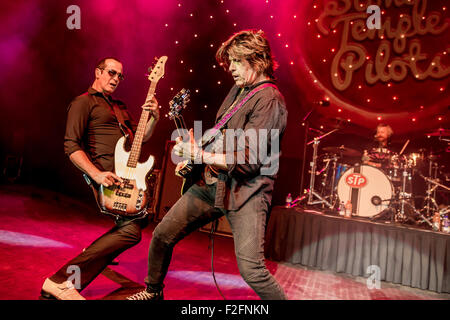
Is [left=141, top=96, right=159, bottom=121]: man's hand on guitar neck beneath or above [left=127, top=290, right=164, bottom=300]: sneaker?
above

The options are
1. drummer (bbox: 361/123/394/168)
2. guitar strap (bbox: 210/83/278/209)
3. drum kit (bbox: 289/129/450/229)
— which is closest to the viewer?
guitar strap (bbox: 210/83/278/209)

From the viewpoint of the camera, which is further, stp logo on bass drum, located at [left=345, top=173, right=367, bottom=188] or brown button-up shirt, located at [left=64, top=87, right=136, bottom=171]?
stp logo on bass drum, located at [left=345, top=173, right=367, bottom=188]

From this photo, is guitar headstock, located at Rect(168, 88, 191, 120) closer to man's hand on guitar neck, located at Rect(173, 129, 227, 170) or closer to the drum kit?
man's hand on guitar neck, located at Rect(173, 129, 227, 170)

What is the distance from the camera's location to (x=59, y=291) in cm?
226

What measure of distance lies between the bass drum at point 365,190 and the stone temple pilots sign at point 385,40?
214cm

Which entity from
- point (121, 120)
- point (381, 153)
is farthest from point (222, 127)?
point (381, 153)

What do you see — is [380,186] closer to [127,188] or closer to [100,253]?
[127,188]

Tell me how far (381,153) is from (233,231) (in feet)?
15.2

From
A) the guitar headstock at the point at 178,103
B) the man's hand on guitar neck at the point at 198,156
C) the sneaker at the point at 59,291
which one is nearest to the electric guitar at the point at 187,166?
the guitar headstock at the point at 178,103

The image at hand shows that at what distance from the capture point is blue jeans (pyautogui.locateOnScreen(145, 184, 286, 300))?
1839 mm

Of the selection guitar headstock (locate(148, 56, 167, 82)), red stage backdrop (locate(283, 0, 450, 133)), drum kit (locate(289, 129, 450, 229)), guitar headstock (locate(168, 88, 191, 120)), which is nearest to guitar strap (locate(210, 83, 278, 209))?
guitar headstock (locate(168, 88, 191, 120))

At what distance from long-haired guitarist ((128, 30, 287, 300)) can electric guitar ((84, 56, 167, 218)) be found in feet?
1.21
